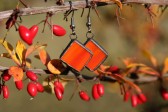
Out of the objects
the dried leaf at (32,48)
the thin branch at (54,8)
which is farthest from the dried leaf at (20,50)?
the thin branch at (54,8)

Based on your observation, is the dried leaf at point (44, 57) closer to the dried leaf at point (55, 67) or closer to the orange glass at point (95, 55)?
the dried leaf at point (55, 67)

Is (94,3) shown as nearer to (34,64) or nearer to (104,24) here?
(104,24)

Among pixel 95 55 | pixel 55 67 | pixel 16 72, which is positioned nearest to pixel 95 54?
pixel 95 55

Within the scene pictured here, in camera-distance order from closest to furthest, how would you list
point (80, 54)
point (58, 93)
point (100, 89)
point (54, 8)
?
point (54, 8)
point (80, 54)
point (58, 93)
point (100, 89)

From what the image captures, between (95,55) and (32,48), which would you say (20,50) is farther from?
(95,55)

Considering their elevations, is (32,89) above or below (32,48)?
below
